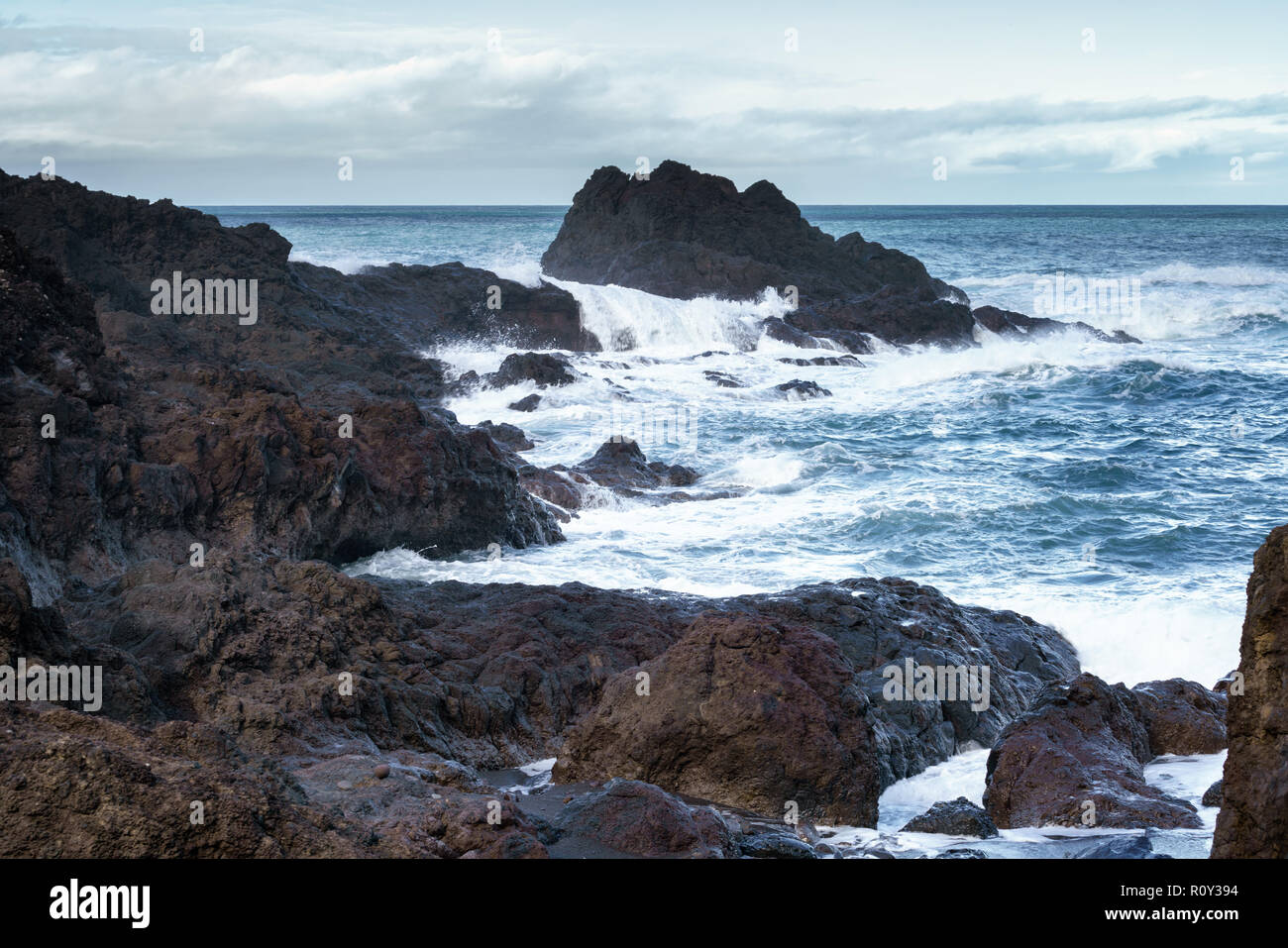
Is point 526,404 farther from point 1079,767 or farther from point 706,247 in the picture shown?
point 706,247

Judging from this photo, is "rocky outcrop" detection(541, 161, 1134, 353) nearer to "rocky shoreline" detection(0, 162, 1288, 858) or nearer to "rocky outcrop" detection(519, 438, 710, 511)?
"rocky outcrop" detection(519, 438, 710, 511)

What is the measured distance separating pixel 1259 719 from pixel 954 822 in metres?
2.34

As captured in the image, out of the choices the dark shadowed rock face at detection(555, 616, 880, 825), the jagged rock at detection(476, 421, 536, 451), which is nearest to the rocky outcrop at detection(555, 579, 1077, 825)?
the dark shadowed rock face at detection(555, 616, 880, 825)

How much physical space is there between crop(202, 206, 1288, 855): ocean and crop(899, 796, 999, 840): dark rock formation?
27.0 inches

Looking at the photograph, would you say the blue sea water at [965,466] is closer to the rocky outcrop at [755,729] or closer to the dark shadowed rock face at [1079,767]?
the dark shadowed rock face at [1079,767]

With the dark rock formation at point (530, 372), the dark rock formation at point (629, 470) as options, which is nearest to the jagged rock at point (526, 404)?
the dark rock formation at point (530, 372)

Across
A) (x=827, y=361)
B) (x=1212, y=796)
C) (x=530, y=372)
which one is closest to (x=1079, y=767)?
(x=1212, y=796)

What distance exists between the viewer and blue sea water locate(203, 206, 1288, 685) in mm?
13117

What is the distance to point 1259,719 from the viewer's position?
4.00m

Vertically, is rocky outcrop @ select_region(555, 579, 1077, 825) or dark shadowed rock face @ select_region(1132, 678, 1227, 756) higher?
rocky outcrop @ select_region(555, 579, 1077, 825)

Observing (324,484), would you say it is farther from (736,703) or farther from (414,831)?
(414,831)

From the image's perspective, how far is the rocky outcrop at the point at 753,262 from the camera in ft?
113

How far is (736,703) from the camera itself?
6.56 m
